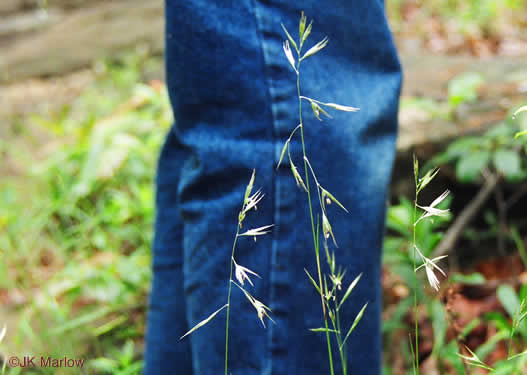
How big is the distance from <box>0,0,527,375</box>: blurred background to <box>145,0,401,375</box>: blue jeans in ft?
0.51

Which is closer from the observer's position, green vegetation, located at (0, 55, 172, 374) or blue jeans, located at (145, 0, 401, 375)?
blue jeans, located at (145, 0, 401, 375)

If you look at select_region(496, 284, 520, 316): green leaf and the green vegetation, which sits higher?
select_region(496, 284, 520, 316): green leaf

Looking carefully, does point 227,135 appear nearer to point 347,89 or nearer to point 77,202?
point 347,89

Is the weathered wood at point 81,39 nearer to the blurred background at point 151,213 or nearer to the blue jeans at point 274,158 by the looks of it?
the blurred background at point 151,213

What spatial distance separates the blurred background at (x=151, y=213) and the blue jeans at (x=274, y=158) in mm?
155

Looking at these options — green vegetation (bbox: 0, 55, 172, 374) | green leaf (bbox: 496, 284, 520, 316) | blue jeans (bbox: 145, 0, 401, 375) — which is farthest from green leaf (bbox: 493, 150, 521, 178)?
green vegetation (bbox: 0, 55, 172, 374)

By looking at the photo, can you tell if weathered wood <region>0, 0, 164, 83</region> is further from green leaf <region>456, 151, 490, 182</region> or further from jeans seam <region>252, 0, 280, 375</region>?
jeans seam <region>252, 0, 280, 375</region>

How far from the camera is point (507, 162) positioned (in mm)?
1157

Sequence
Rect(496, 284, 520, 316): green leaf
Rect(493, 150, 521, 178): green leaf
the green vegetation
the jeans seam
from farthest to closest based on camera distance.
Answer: the green vegetation
Rect(493, 150, 521, 178): green leaf
Rect(496, 284, 520, 316): green leaf
the jeans seam

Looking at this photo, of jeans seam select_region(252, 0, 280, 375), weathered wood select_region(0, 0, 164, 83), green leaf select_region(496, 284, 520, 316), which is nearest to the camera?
jeans seam select_region(252, 0, 280, 375)

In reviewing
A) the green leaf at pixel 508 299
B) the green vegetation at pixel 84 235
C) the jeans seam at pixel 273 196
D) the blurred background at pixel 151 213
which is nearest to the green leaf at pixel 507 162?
the blurred background at pixel 151 213

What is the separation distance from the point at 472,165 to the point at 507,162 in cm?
8

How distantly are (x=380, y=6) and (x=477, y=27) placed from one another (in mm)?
3042

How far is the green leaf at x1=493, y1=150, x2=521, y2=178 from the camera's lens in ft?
3.72
